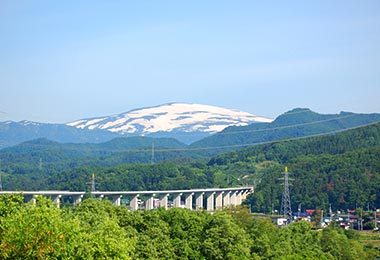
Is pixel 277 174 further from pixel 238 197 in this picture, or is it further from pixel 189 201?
pixel 189 201

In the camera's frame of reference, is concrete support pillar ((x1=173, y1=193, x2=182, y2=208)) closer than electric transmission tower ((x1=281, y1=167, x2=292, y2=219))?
No

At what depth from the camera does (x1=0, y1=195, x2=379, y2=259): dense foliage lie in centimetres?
2392

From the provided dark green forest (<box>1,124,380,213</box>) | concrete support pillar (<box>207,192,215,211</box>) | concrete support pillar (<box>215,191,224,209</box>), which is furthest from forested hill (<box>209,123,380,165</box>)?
concrete support pillar (<box>207,192,215,211</box>)

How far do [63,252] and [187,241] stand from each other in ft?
50.8

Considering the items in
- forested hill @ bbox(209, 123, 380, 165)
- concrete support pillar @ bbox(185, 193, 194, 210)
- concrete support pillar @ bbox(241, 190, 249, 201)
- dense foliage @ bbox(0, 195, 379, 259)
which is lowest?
dense foliage @ bbox(0, 195, 379, 259)


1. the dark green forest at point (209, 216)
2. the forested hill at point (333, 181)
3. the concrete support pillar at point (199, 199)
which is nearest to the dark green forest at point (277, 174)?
the forested hill at point (333, 181)

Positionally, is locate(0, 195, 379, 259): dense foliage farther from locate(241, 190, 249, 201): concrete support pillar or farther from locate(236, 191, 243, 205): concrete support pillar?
locate(241, 190, 249, 201): concrete support pillar

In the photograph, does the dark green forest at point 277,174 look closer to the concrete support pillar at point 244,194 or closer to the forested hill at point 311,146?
the forested hill at point 311,146

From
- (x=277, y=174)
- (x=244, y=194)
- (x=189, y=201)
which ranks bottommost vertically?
(x=189, y=201)

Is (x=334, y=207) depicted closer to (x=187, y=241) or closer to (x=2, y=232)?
(x=187, y=241)

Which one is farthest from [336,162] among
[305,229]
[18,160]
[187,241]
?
[18,160]

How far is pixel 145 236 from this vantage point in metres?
36.1

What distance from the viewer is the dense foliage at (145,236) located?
23922 millimetres

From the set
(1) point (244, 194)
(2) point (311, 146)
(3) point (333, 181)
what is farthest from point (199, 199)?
(2) point (311, 146)
